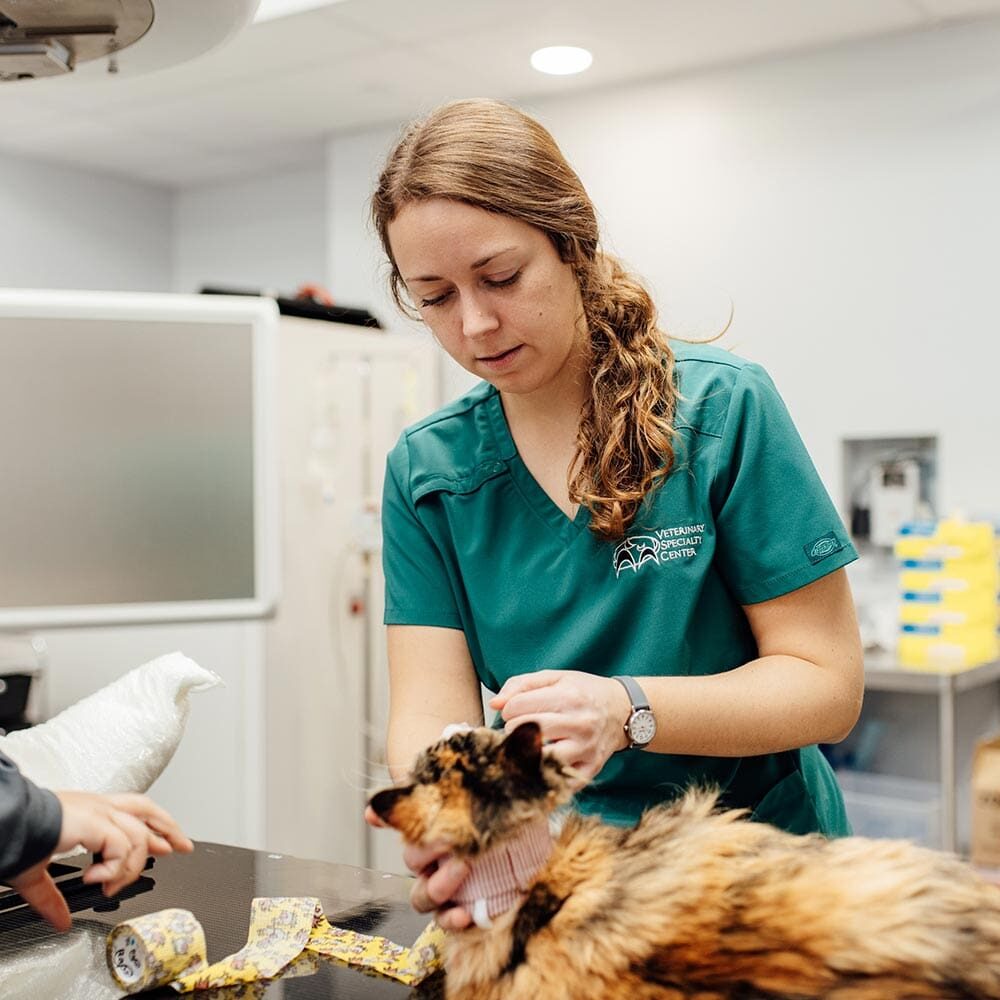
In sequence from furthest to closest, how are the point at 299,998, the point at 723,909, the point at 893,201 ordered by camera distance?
the point at 893,201 → the point at 299,998 → the point at 723,909

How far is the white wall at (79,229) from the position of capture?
484 cm

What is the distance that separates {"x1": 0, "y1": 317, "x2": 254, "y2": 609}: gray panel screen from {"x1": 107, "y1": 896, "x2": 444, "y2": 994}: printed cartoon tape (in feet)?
2.28

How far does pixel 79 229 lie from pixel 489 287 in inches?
175

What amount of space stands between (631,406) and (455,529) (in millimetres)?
224

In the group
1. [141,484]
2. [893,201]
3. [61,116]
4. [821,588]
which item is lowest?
[821,588]

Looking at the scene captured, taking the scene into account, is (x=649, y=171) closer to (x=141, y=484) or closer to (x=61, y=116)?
(x=61, y=116)

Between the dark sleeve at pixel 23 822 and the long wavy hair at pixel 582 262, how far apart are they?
1.84ft

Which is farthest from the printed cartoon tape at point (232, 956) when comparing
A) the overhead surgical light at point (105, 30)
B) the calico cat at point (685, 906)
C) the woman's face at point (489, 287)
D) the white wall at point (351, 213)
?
the white wall at point (351, 213)

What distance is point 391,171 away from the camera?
118cm

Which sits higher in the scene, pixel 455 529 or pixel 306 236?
pixel 306 236

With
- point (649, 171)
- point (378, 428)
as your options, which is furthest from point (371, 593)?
point (649, 171)

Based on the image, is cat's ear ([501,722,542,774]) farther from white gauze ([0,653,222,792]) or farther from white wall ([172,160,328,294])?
white wall ([172,160,328,294])

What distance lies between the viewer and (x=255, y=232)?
5246mm

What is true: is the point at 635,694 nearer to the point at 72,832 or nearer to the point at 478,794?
the point at 478,794
